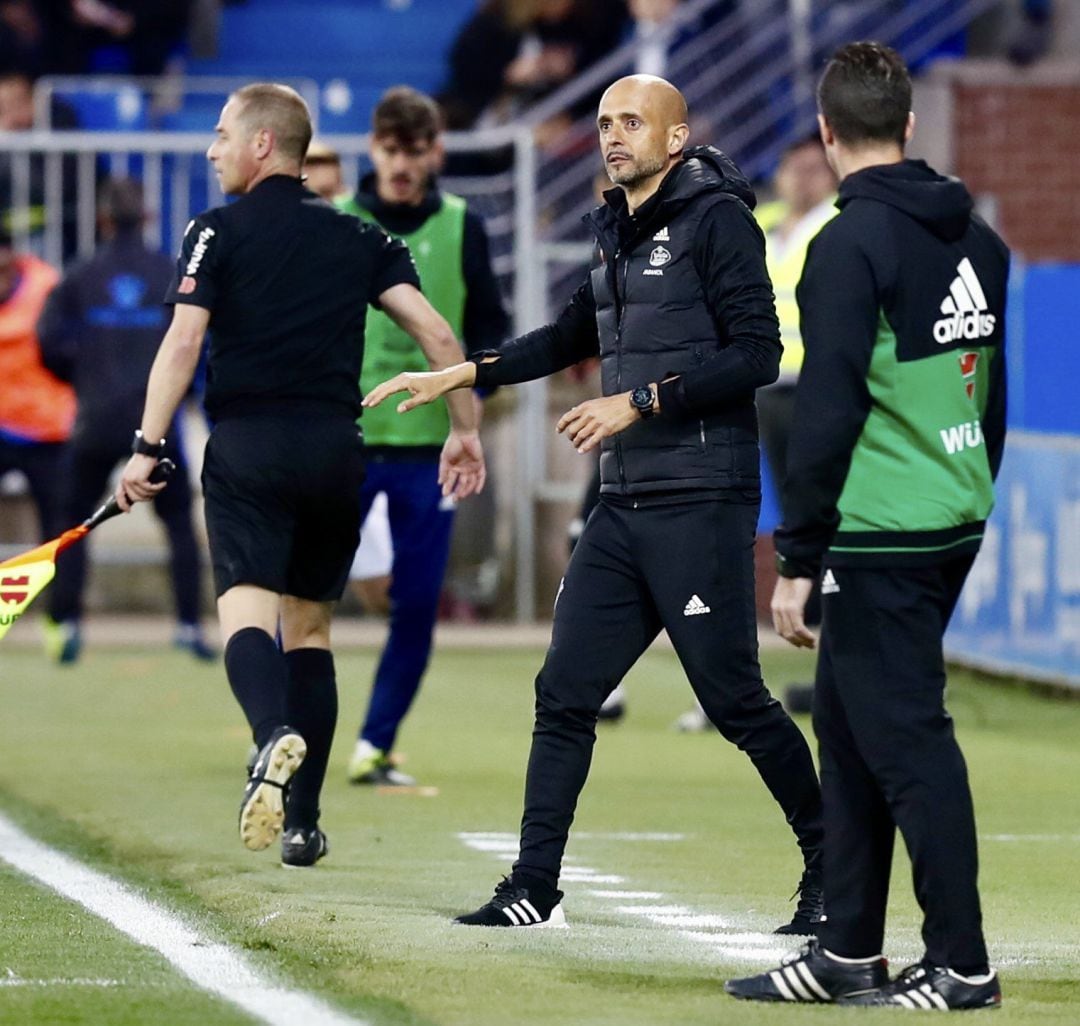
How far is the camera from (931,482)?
5301 millimetres

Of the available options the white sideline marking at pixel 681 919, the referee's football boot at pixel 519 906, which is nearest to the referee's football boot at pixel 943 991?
the white sideline marking at pixel 681 919

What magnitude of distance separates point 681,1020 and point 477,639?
1032 cm

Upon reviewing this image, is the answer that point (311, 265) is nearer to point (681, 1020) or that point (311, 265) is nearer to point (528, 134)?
point (681, 1020)

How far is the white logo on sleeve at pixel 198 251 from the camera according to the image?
7059 mm

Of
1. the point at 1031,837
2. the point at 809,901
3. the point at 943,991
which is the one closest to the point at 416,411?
the point at 1031,837

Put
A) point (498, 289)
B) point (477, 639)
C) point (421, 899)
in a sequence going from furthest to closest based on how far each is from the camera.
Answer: point (477, 639), point (498, 289), point (421, 899)

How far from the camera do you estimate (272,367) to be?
284 inches

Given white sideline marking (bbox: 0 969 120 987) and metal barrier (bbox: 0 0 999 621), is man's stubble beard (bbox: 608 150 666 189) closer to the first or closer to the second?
white sideline marking (bbox: 0 969 120 987)

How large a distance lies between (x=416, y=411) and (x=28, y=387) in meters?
5.77

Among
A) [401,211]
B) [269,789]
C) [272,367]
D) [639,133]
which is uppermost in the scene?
[401,211]

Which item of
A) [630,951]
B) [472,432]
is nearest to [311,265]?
[472,432]

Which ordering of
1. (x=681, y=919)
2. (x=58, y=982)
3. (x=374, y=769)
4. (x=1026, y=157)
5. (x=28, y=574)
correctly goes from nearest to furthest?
(x=58, y=982), (x=681, y=919), (x=28, y=574), (x=374, y=769), (x=1026, y=157)

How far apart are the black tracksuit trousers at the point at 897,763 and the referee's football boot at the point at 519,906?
1071 mm

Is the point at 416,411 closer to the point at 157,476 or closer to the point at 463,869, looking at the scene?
the point at 463,869
